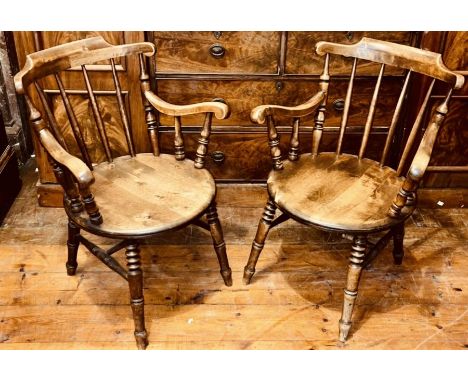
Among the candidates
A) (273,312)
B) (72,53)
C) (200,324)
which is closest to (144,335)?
(200,324)

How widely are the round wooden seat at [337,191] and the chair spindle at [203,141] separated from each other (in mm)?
302

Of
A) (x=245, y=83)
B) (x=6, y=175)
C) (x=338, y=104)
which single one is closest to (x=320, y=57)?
(x=338, y=104)

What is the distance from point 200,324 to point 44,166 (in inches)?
48.5

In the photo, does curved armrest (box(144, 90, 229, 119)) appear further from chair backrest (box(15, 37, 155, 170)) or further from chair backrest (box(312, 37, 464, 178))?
chair backrest (box(312, 37, 464, 178))

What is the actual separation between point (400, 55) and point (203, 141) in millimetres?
878

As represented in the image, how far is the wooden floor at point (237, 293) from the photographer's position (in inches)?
85.8

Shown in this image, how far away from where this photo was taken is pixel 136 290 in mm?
1998

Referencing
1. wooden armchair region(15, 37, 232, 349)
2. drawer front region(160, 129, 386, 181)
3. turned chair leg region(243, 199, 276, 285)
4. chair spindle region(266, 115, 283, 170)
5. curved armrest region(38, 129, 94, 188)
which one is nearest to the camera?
curved armrest region(38, 129, 94, 188)

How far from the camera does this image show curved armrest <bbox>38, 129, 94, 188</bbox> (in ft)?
5.63

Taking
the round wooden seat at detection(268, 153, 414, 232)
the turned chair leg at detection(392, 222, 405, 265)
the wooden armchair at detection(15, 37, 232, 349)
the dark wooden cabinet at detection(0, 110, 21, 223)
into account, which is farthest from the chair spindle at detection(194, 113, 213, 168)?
the dark wooden cabinet at detection(0, 110, 21, 223)

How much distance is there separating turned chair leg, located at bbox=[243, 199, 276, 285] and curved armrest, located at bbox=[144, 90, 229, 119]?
0.42m

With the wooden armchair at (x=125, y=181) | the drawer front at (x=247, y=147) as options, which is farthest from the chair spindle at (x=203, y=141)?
the drawer front at (x=247, y=147)

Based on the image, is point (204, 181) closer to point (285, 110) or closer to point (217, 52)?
point (285, 110)

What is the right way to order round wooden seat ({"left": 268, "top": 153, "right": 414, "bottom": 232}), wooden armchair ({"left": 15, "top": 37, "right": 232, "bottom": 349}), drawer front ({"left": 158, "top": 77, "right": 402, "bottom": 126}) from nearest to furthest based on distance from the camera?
wooden armchair ({"left": 15, "top": 37, "right": 232, "bottom": 349})
round wooden seat ({"left": 268, "top": 153, "right": 414, "bottom": 232})
drawer front ({"left": 158, "top": 77, "right": 402, "bottom": 126})
